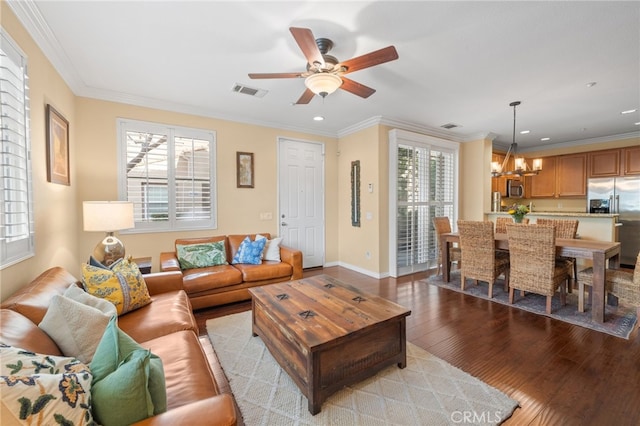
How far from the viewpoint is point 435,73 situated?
2.92 meters

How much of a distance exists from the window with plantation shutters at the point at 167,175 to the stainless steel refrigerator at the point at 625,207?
24.4 ft

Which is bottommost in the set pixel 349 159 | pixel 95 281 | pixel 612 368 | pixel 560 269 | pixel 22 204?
pixel 612 368

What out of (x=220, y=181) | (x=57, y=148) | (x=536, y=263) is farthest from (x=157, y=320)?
(x=536, y=263)

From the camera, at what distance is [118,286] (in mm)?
2070

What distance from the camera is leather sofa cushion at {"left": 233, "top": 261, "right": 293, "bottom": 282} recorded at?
3.41 metres

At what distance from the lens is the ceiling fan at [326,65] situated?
1908mm

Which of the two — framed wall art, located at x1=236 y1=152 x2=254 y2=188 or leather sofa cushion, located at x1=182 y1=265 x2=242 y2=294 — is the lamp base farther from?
framed wall art, located at x1=236 y1=152 x2=254 y2=188

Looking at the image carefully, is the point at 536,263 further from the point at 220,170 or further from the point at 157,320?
the point at 220,170

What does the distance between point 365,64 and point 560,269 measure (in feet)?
10.4

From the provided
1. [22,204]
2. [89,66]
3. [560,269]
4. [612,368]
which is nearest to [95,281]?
[22,204]

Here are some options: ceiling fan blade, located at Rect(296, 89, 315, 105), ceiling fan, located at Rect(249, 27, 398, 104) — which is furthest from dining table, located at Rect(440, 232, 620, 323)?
ceiling fan blade, located at Rect(296, 89, 315, 105)

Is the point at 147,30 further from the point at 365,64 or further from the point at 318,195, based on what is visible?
the point at 318,195

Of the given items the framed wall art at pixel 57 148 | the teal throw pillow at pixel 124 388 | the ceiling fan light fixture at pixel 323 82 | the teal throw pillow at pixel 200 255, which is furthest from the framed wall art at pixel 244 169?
the teal throw pillow at pixel 124 388

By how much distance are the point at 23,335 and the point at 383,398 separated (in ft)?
6.27
